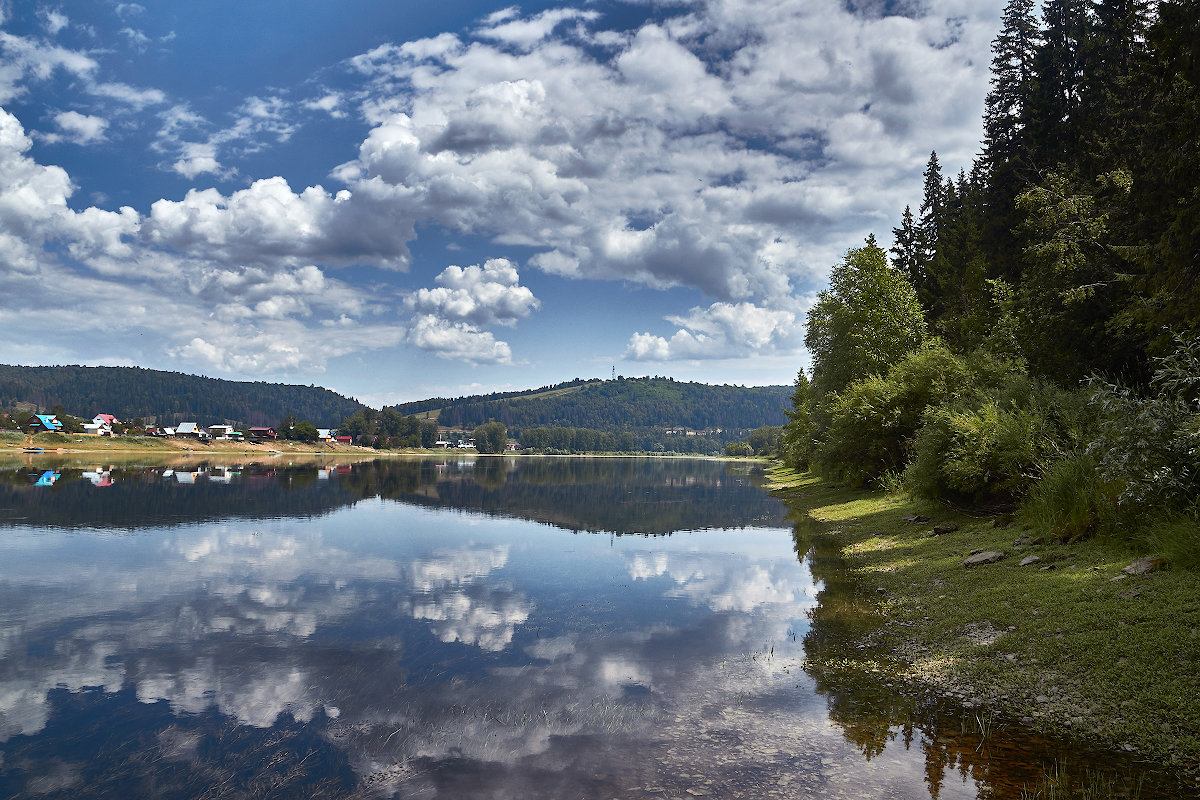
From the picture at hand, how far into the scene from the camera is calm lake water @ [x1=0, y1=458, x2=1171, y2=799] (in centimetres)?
957

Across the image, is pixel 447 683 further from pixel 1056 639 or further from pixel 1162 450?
pixel 1162 450

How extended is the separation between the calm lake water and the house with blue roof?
569 feet

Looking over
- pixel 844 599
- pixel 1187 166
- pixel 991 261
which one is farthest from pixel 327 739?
pixel 991 261

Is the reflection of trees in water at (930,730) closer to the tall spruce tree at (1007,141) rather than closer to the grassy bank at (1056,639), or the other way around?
the grassy bank at (1056,639)

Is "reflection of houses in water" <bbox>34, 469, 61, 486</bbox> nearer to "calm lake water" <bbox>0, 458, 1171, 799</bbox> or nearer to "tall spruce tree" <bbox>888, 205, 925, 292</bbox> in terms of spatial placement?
"calm lake water" <bbox>0, 458, 1171, 799</bbox>

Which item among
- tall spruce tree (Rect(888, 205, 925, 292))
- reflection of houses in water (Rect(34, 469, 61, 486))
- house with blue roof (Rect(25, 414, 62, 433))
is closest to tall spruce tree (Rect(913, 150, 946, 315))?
tall spruce tree (Rect(888, 205, 925, 292))

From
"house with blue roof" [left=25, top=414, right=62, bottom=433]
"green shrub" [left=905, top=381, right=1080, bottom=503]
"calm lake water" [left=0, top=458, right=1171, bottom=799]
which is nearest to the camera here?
"calm lake water" [left=0, top=458, right=1171, bottom=799]

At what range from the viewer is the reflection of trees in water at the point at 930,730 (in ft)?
29.6

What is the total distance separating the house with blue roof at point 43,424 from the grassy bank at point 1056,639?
202 meters

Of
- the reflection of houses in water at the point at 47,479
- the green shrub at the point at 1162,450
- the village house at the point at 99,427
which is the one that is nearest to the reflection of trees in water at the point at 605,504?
the reflection of houses in water at the point at 47,479

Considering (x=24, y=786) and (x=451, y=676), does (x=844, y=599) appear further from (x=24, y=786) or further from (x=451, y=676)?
(x=24, y=786)

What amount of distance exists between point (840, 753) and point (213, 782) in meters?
9.19

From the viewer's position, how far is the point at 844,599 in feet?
67.2

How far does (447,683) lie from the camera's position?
13602 millimetres
